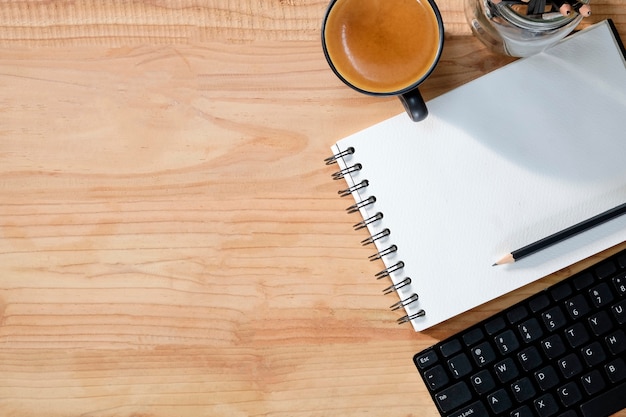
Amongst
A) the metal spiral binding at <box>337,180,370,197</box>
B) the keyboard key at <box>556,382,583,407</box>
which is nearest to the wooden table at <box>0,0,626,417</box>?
the metal spiral binding at <box>337,180,370,197</box>

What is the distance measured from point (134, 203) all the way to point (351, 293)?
0.86ft

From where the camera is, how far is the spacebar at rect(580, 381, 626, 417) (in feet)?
2.44

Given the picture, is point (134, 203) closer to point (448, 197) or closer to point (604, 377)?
point (448, 197)

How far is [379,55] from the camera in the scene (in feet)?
2.38

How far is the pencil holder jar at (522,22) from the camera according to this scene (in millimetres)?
667

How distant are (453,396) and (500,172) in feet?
0.80

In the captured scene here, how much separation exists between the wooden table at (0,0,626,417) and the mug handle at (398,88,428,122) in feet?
0.18

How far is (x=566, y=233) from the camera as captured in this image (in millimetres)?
748

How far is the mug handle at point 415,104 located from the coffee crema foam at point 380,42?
0.01 meters

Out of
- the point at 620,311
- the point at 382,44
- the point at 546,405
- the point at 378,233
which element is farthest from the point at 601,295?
the point at 382,44

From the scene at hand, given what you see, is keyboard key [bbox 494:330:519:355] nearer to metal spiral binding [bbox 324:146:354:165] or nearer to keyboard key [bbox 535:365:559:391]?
keyboard key [bbox 535:365:559:391]

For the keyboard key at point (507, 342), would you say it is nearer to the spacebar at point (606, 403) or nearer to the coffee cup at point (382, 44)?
the spacebar at point (606, 403)

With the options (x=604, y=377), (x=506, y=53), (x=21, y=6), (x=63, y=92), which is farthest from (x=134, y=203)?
(x=604, y=377)

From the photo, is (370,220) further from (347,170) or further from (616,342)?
(616,342)
